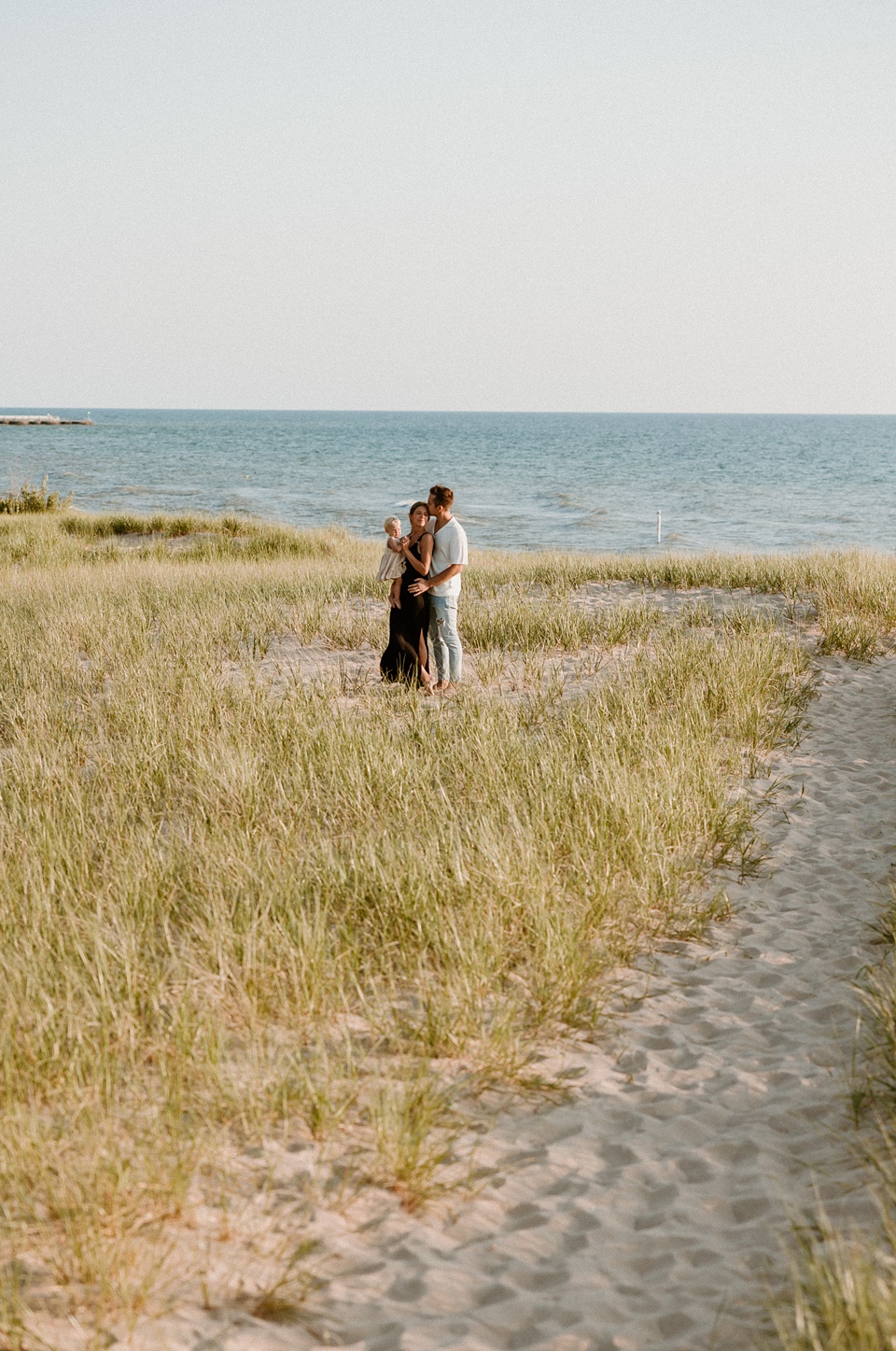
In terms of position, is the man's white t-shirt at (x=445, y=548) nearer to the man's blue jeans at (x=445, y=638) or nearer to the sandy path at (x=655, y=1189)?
the man's blue jeans at (x=445, y=638)

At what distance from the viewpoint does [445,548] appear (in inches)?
382

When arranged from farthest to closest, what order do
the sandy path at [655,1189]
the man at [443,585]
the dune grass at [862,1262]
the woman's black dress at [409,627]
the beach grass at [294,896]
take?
the woman's black dress at [409,627] → the man at [443,585] → the beach grass at [294,896] → the sandy path at [655,1189] → the dune grass at [862,1262]

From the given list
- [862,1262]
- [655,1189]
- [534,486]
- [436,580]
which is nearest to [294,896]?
[655,1189]

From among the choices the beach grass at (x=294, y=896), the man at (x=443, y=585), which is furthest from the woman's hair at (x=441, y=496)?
the beach grass at (x=294, y=896)

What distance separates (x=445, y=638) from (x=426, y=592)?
0.49m

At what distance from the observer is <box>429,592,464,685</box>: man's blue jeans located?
32.7 ft

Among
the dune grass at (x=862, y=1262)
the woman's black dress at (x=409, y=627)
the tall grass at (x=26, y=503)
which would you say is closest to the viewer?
the dune grass at (x=862, y=1262)

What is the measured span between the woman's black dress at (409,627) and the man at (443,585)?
100 millimetres

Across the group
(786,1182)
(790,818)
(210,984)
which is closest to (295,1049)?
(210,984)

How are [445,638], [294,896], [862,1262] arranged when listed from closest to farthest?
[862,1262] < [294,896] < [445,638]

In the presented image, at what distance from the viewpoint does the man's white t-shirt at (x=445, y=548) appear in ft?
31.6

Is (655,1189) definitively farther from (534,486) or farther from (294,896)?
(534,486)

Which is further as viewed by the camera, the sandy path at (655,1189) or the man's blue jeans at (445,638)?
the man's blue jeans at (445,638)

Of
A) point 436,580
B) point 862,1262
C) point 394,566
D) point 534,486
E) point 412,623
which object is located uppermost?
point 534,486
